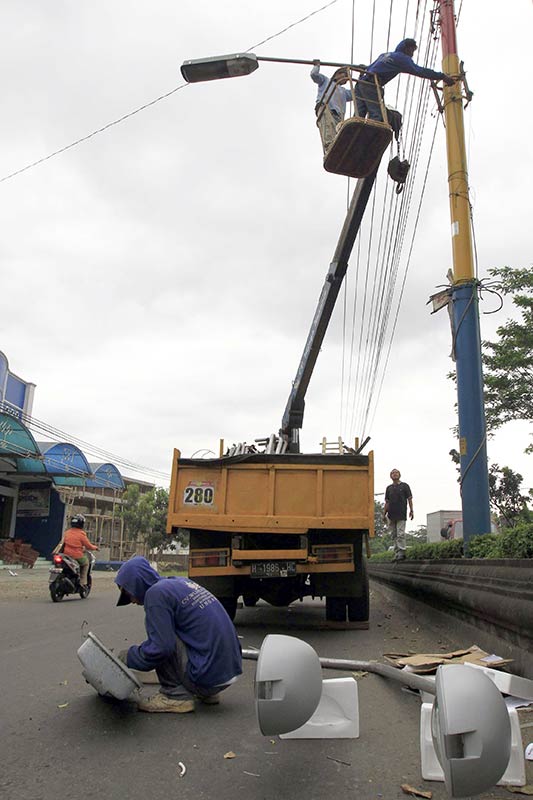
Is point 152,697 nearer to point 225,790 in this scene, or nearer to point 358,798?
point 225,790

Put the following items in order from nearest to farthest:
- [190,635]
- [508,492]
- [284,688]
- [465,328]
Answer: [284,688], [190,635], [465,328], [508,492]

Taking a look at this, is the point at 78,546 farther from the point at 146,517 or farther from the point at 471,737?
the point at 146,517

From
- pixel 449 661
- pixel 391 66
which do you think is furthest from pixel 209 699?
pixel 391 66

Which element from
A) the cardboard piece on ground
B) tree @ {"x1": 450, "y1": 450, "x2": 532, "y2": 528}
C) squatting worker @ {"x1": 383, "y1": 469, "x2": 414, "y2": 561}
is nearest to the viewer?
the cardboard piece on ground

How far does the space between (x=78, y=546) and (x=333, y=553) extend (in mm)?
5945

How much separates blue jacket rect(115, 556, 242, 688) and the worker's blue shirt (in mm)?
6787

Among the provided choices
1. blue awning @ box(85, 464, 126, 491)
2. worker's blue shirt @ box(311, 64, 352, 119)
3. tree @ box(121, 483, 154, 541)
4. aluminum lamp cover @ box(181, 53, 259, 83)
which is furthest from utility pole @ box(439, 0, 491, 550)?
tree @ box(121, 483, 154, 541)

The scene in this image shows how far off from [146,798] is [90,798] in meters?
0.22

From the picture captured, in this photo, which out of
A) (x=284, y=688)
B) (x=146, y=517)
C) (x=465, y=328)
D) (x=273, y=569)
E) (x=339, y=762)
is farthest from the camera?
(x=146, y=517)

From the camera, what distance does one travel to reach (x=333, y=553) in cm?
753

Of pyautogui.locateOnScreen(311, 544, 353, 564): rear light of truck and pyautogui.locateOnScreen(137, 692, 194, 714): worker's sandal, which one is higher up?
pyautogui.locateOnScreen(311, 544, 353, 564): rear light of truck

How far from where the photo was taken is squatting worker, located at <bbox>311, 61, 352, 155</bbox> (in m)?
8.38

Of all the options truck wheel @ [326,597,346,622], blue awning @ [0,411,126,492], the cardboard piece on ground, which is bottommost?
the cardboard piece on ground

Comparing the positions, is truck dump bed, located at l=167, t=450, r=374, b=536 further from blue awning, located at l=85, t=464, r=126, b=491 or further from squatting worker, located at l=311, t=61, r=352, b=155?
blue awning, located at l=85, t=464, r=126, b=491
